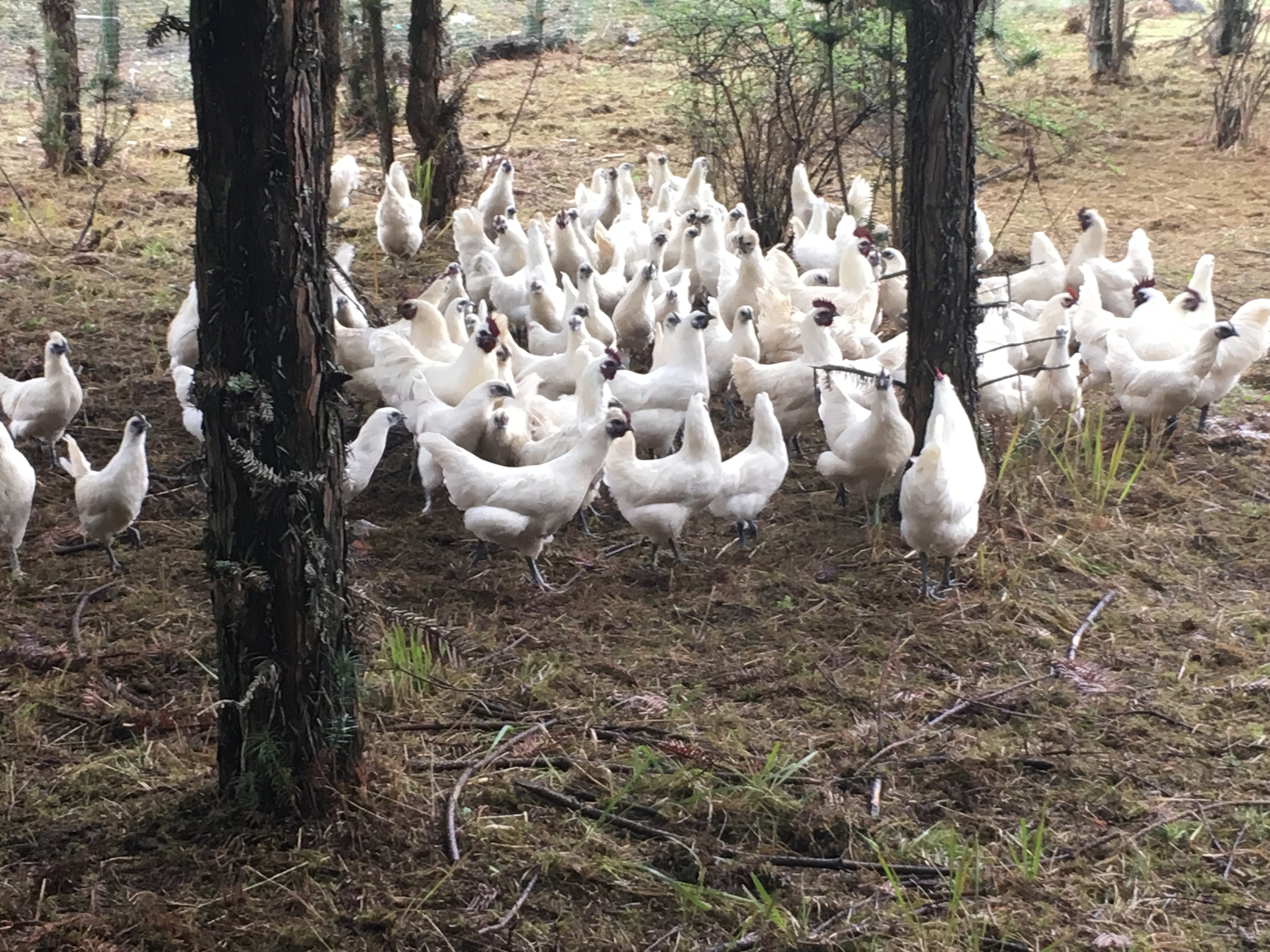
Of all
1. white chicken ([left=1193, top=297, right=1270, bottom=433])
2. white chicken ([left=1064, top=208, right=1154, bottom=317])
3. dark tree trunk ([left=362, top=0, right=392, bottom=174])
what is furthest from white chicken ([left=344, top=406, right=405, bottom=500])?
white chicken ([left=1064, top=208, right=1154, bottom=317])

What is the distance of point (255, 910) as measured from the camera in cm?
309

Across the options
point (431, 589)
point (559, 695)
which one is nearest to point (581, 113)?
point (431, 589)

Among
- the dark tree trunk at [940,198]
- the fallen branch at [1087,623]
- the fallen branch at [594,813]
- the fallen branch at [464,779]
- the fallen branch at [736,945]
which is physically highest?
the dark tree trunk at [940,198]

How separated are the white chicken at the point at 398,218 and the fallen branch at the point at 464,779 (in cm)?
654

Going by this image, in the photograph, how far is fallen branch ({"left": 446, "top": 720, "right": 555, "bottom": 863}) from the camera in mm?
3381

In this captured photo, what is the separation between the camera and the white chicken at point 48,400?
19.9 ft

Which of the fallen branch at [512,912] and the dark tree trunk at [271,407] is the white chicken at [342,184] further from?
A: the fallen branch at [512,912]

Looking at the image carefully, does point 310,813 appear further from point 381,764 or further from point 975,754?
point 975,754

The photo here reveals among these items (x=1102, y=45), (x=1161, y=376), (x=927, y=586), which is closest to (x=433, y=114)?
(x=1161, y=376)

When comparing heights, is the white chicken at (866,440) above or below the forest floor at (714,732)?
above

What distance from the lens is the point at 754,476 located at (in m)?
5.55

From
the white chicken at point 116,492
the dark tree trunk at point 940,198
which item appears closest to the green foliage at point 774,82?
the dark tree trunk at point 940,198

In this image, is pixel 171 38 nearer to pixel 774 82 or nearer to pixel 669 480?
pixel 774 82

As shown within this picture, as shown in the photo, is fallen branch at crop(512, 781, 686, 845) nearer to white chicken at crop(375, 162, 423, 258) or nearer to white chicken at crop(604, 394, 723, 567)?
white chicken at crop(604, 394, 723, 567)
